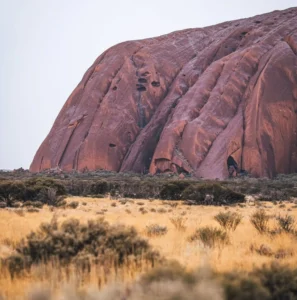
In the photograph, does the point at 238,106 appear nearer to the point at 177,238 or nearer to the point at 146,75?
the point at 146,75

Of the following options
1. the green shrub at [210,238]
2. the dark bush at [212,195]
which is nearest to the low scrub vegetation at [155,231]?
the green shrub at [210,238]

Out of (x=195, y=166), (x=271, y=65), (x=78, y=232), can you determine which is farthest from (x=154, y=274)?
(x=271, y=65)

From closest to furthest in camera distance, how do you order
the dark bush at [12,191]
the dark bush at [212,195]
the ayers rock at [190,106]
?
1. the dark bush at [12,191]
2. the dark bush at [212,195]
3. the ayers rock at [190,106]

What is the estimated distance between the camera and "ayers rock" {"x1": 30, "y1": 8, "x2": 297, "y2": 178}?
50625 mm

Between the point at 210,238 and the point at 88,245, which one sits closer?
the point at 88,245

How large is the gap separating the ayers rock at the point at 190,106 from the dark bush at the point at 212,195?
22.7 m

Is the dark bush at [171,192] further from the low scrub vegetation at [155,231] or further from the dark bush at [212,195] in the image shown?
the low scrub vegetation at [155,231]

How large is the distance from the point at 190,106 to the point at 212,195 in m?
34.2

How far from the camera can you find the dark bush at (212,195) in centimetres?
2513

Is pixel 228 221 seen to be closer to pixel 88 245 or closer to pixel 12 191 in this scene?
pixel 88 245

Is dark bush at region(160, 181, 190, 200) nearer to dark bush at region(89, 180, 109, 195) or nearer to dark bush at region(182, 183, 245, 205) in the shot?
dark bush at region(182, 183, 245, 205)

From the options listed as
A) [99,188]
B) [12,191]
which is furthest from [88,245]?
[99,188]

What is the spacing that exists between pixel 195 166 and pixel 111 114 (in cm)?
1859

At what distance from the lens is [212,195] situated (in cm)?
2538
